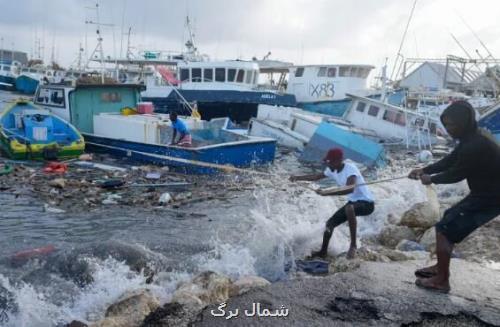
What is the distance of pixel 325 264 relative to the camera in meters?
6.22

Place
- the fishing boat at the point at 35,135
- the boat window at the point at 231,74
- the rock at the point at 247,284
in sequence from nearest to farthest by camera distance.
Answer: the rock at the point at 247,284, the fishing boat at the point at 35,135, the boat window at the point at 231,74

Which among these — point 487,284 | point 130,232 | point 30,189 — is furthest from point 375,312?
point 30,189

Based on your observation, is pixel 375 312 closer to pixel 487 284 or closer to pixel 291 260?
pixel 487 284

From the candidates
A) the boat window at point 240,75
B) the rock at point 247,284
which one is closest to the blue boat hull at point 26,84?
the boat window at point 240,75

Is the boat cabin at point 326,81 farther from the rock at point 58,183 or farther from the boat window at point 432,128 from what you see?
the rock at point 58,183

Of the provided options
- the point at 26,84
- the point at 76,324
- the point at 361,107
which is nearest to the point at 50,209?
the point at 76,324

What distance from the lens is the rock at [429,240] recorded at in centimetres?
690

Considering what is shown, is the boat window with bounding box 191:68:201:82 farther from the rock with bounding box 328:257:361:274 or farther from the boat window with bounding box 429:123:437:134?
the rock with bounding box 328:257:361:274

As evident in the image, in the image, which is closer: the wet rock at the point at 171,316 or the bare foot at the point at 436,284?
the wet rock at the point at 171,316

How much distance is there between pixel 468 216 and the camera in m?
4.50

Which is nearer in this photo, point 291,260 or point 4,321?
point 4,321

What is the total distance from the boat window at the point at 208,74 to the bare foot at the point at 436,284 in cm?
2264

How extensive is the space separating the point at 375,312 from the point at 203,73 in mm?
23385

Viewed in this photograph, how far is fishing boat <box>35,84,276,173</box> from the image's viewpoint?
13.5 m
